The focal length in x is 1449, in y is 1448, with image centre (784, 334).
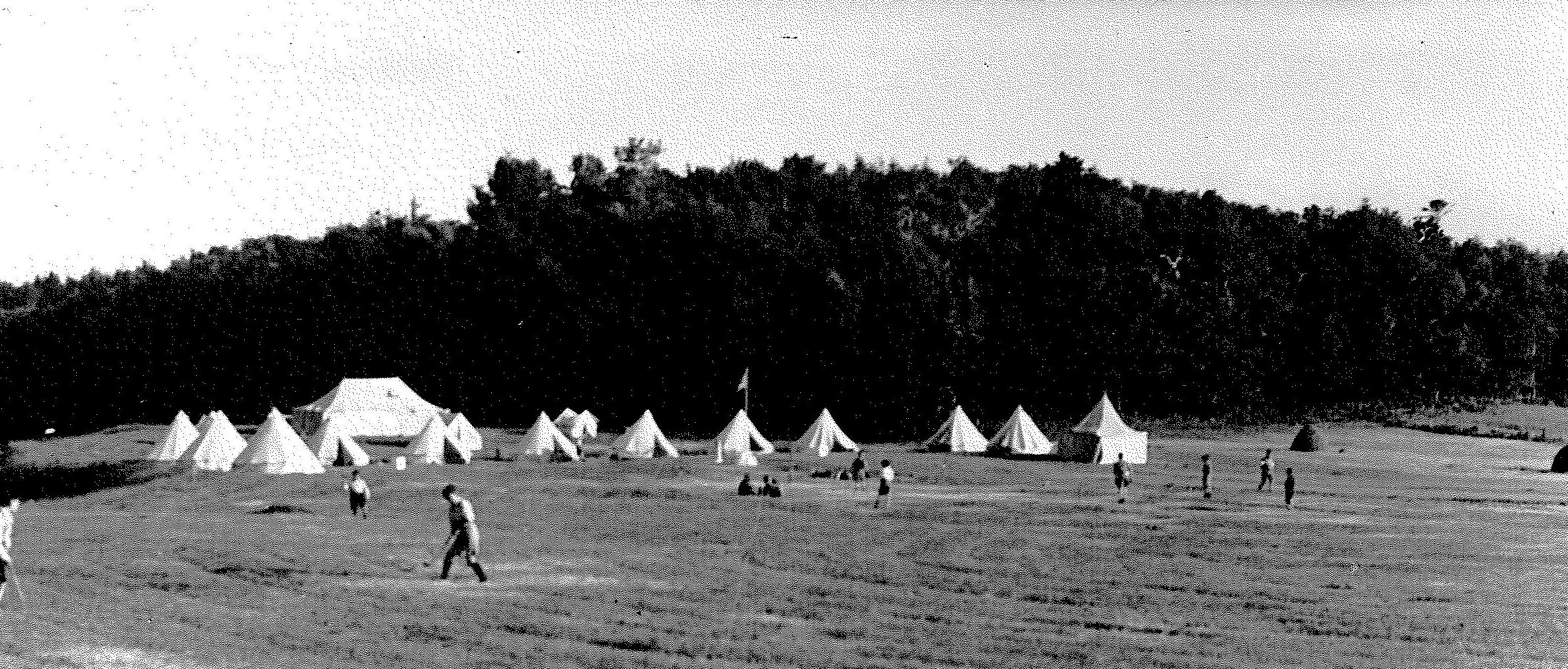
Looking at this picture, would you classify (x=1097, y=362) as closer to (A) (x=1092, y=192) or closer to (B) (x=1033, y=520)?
(A) (x=1092, y=192)

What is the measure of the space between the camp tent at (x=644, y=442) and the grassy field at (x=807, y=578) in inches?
543

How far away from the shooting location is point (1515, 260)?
11712cm

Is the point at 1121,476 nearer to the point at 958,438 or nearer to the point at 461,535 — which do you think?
the point at 958,438

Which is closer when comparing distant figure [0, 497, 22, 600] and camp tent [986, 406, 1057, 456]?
distant figure [0, 497, 22, 600]

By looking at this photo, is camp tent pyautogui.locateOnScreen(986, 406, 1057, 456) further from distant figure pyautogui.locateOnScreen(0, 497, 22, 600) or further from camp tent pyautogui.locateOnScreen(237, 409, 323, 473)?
distant figure pyautogui.locateOnScreen(0, 497, 22, 600)

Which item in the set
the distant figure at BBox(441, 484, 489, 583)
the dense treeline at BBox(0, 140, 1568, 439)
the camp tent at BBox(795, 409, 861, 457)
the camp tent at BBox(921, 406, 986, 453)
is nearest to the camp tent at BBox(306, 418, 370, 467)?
the camp tent at BBox(795, 409, 861, 457)

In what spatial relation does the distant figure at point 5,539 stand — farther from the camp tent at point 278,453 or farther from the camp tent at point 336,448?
the camp tent at point 336,448

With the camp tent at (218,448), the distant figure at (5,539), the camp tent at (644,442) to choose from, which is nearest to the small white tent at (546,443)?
the camp tent at (644,442)

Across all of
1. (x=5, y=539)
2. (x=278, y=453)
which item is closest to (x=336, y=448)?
(x=278, y=453)

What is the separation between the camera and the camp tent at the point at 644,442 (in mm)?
68062

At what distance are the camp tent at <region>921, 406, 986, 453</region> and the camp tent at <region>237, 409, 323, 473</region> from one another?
29872 mm

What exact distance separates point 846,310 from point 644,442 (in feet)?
78.4

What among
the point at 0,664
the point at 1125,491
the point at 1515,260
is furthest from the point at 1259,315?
the point at 0,664

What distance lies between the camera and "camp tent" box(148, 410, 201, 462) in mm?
66062
